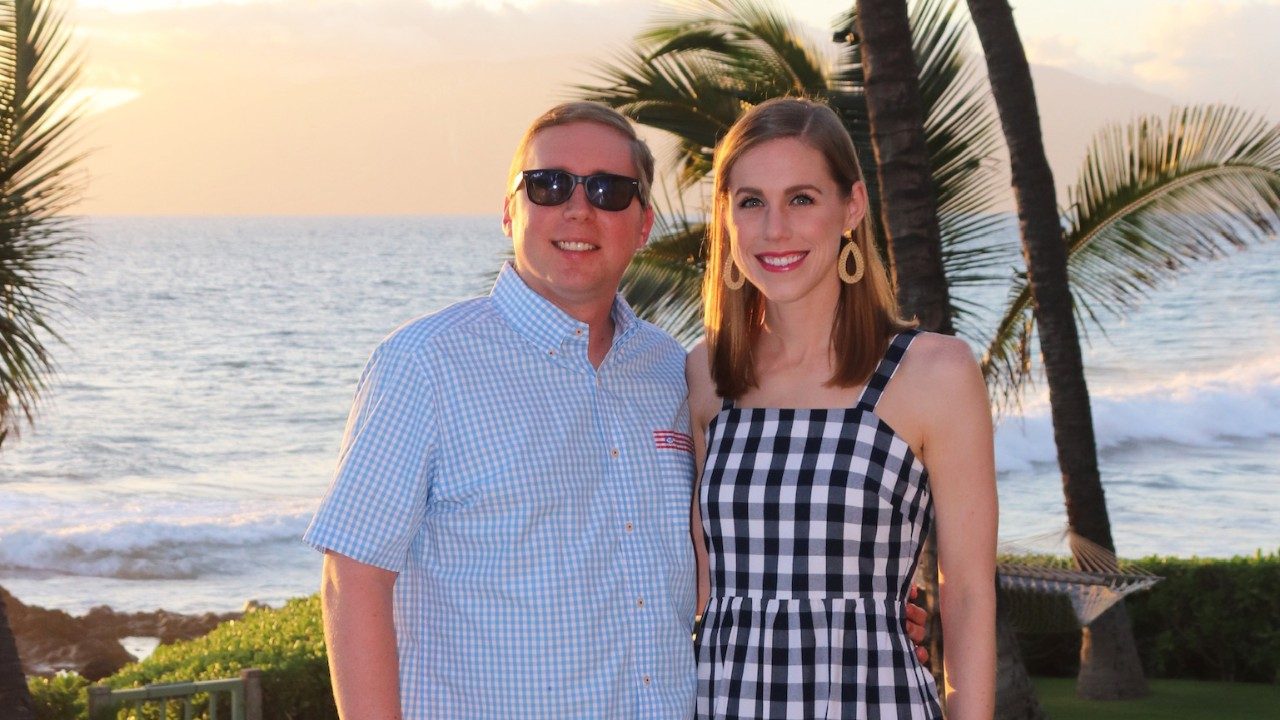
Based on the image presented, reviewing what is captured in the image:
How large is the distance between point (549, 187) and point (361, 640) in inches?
43.1

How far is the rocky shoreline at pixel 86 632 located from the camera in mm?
16016

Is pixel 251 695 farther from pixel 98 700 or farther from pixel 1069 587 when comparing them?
pixel 1069 587

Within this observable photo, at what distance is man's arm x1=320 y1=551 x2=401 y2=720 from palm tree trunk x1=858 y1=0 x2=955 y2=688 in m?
3.62

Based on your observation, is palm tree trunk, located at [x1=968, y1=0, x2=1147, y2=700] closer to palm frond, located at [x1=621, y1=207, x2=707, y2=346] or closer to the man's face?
palm frond, located at [x1=621, y1=207, x2=707, y2=346]

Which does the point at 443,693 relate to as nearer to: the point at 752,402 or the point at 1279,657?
the point at 752,402

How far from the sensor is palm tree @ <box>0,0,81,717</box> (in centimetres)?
726

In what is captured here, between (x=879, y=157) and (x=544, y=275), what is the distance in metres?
3.21

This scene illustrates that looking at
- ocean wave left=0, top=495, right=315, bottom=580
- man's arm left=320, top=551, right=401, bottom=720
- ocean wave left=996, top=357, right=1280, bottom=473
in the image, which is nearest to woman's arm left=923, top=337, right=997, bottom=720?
man's arm left=320, top=551, right=401, bottom=720

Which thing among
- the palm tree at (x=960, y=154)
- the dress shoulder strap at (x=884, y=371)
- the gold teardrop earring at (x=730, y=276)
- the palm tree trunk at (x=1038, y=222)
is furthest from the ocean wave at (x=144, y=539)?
the dress shoulder strap at (x=884, y=371)

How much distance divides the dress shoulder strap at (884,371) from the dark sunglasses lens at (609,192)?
701 mm

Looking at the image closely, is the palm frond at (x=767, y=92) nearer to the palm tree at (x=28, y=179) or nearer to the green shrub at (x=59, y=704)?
the palm tree at (x=28, y=179)

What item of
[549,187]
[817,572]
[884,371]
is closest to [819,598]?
[817,572]

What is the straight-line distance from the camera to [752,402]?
11.1 ft

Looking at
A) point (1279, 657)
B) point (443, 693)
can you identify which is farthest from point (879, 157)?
point (1279, 657)
